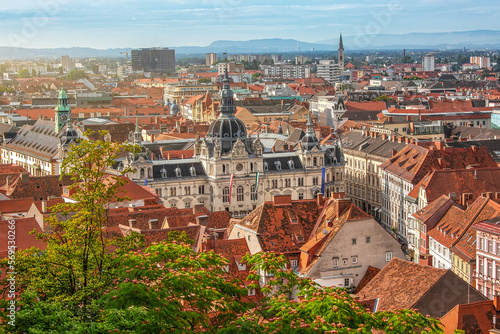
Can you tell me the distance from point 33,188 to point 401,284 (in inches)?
2693

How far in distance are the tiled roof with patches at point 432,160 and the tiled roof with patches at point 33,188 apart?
46339mm

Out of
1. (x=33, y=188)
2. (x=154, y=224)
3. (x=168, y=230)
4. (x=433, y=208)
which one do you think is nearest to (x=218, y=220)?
(x=154, y=224)

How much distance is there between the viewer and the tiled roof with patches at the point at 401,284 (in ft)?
179

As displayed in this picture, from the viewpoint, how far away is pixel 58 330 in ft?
95.3

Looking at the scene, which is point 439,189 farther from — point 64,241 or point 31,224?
point 64,241

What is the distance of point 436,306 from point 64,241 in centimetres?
2512

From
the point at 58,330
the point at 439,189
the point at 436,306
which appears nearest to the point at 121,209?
the point at 439,189

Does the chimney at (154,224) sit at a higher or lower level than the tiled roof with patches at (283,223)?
lower

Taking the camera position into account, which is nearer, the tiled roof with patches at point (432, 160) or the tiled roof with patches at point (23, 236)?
the tiled roof with patches at point (23, 236)

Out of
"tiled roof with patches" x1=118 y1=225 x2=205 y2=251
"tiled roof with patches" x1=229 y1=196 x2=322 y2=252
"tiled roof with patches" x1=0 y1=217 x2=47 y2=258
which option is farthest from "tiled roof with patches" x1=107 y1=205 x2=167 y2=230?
"tiled roof with patches" x1=0 y1=217 x2=47 y2=258

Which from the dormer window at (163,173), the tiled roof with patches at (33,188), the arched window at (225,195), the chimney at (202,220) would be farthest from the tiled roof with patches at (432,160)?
the tiled roof with patches at (33,188)

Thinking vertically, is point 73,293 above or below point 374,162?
above

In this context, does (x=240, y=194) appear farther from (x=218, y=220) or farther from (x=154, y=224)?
(x=154, y=224)

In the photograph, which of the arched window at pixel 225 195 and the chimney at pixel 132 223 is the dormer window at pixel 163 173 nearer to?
the arched window at pixel 225 195
